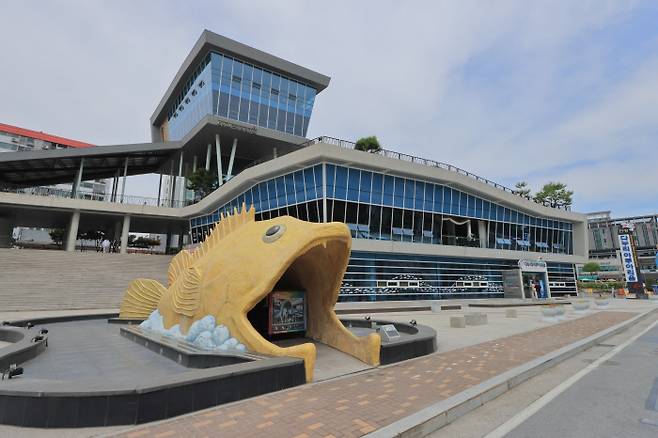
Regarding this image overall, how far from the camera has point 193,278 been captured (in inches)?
337

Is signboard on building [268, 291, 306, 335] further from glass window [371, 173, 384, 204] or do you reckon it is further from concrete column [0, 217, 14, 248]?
concrete column [0, 217, 14, 248]

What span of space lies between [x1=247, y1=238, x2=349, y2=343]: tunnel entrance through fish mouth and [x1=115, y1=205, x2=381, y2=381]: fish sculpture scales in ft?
0.08

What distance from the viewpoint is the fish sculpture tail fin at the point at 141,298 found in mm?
11997

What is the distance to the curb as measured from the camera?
4.43 meters

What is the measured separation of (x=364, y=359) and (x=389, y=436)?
376 centimetres

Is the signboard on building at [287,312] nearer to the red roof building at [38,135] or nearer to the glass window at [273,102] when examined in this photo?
the glass window at [273,102]

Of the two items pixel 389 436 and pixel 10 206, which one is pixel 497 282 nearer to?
pixel 389 436

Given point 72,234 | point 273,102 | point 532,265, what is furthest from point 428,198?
point 72,234

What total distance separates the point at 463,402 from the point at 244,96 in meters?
44.2

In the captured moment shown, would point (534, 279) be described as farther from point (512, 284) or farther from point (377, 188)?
point (377, 188)

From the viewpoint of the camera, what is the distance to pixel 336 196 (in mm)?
25344

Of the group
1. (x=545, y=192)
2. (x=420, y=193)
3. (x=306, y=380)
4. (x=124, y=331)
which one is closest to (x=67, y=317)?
(x=124, y=331)

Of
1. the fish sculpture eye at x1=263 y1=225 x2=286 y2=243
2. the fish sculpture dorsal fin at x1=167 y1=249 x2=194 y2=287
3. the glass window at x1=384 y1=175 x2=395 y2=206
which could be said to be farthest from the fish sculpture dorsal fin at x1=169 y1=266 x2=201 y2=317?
the glass window at x1=384 y1=175 x2=395 y2=206

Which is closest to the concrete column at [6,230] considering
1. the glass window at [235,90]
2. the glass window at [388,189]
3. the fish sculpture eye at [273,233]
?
the glass window at [235,90]
